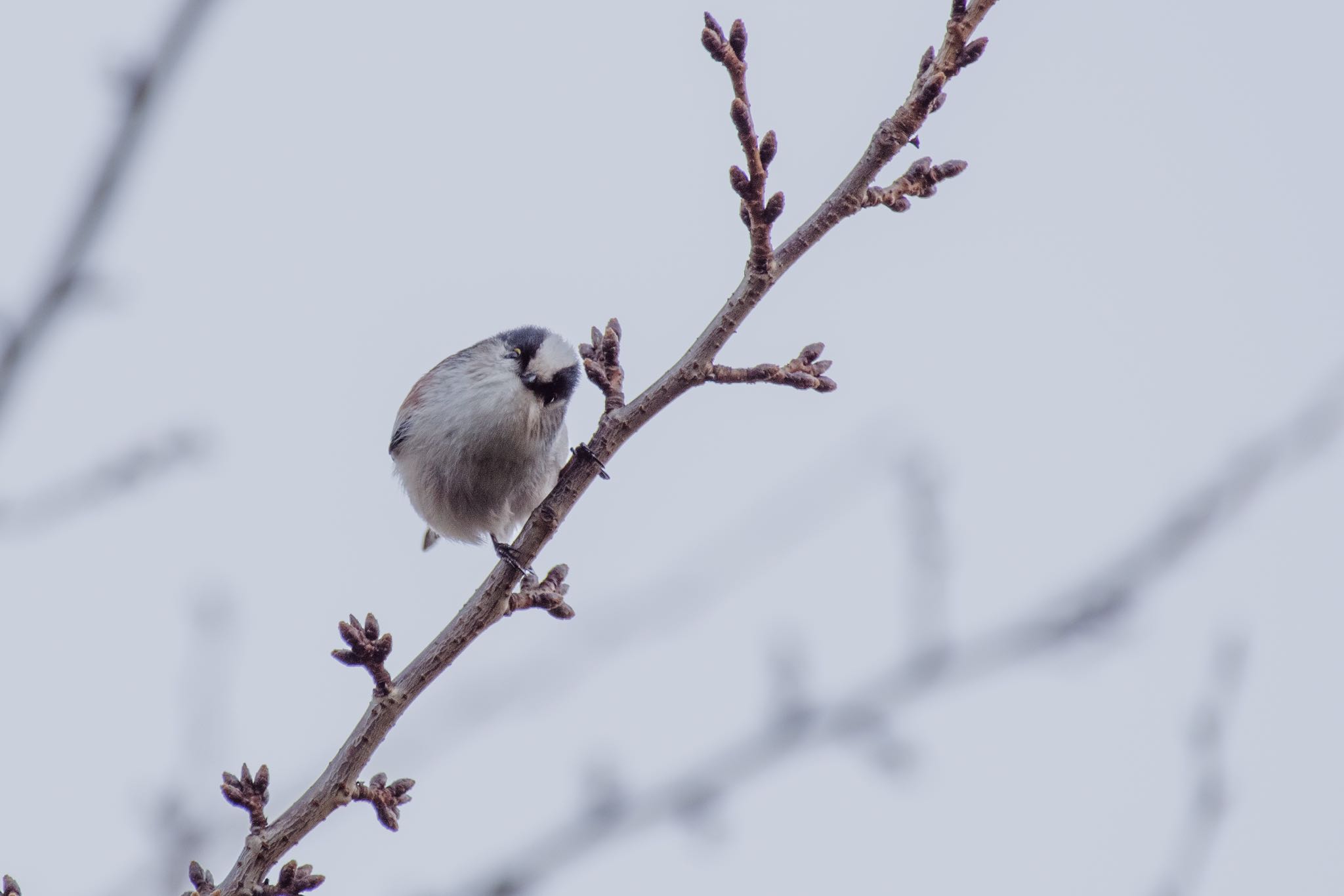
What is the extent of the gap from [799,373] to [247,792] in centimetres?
137

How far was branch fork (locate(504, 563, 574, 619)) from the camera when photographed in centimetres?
285

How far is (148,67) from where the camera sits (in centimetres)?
167

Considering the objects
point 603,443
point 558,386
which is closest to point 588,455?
point 603,443

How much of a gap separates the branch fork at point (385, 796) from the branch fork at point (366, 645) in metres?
0.22

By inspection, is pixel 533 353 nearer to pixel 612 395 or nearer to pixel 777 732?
pixel 612 395

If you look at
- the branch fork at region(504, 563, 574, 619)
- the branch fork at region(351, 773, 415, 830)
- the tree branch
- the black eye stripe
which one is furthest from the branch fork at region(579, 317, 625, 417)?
the black eye stripe

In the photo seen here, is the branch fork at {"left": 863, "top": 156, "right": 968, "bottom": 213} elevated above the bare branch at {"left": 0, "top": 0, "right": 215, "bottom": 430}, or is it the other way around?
the branch fork at {"left": 863, "top": 156, "right": 968, "bottom": 213}

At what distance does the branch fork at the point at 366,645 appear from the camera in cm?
260

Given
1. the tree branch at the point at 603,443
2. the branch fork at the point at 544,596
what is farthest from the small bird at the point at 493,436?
the tree branch at the point at 603,443

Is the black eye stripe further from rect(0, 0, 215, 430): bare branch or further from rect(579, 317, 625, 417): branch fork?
rect(0, 0, 215, 430): bare branch

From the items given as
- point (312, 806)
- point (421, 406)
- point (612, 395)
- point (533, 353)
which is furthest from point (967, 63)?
point (421, 406)

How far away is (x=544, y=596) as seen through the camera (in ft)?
9.54

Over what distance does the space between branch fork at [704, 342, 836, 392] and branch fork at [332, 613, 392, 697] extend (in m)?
0.86

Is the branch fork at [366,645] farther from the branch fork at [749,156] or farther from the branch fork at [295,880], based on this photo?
the branch fork at [749,156]
